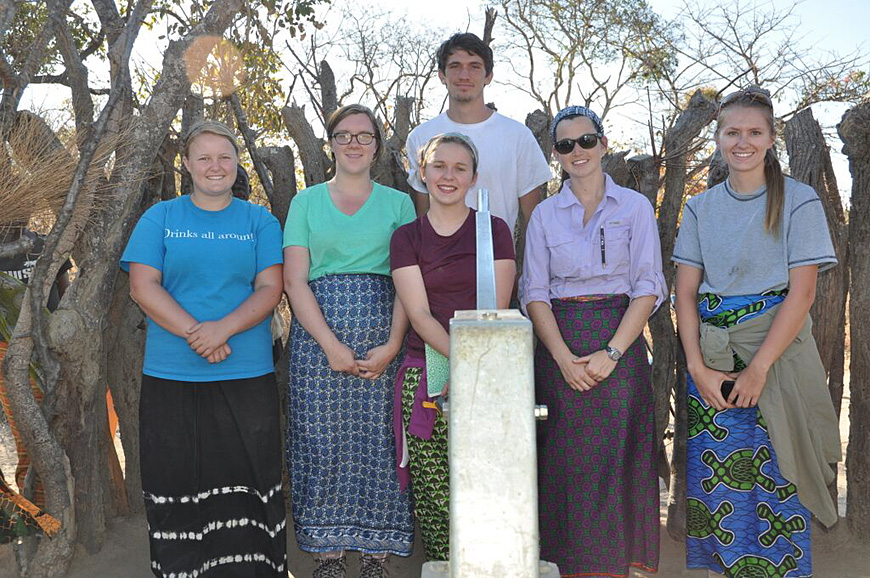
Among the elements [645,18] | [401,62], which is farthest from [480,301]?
[645,18]

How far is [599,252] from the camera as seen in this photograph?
2936mm

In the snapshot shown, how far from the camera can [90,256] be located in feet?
11.5

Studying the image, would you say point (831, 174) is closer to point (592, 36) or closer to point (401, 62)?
point (401, 62)

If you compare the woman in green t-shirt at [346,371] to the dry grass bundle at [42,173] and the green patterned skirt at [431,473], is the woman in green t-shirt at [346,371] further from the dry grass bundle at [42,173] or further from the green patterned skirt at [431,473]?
the dry grass bundle at [42,173]

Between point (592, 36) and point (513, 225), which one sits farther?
point (592, 36)

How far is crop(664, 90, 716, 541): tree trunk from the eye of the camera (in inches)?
153

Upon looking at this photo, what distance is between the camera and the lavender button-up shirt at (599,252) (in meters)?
2.93

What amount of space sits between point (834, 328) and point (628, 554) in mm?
1651

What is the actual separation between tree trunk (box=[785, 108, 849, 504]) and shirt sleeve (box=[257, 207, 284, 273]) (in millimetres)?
2448

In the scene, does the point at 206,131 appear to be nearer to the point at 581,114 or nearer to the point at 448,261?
the point at 448,261

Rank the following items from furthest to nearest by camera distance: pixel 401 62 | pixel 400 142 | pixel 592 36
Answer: pixel 592 36
pixel 401 62
pixel 400 142

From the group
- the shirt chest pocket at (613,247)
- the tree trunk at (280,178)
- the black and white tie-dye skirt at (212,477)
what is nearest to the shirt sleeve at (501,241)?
the shirt chest pocket at (613,247)

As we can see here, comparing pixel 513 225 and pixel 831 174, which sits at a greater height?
pixel 831 174

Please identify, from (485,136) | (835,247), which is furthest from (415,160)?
(835,247)
